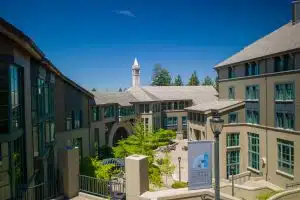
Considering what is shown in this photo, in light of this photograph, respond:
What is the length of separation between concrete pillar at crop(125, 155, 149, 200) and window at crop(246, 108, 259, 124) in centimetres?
2401

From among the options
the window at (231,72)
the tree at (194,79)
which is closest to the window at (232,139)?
the window at (231,72)

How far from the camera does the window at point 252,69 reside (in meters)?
31.4

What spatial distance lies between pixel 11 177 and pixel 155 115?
1743 inches

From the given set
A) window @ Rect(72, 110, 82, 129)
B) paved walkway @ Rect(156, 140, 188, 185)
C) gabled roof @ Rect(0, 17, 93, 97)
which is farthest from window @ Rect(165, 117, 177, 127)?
gabled roof @ Rect(0, 17, 93, 97)

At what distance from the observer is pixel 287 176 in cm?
2670

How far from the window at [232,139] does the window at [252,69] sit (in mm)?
7429

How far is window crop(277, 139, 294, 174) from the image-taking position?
26.3m

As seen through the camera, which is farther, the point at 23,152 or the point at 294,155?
the point at 294,155

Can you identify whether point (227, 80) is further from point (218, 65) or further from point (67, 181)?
point (67, 181)

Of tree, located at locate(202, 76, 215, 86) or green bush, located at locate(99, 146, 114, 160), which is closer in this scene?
green bush, located at locate(99, 146, 114, 160)

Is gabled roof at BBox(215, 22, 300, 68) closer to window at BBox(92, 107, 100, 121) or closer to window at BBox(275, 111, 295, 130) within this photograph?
window at BBox(275, 111, 295, 130)

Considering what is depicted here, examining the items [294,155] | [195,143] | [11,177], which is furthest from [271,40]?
[11,177]

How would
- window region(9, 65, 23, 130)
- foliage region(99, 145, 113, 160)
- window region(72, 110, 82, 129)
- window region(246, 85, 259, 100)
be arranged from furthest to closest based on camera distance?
foliage region(99, 145, 113, 160), window region(246, 85, 259, 100), window region(72, 110, 82, 129), window region(9, 65, 23, 130)

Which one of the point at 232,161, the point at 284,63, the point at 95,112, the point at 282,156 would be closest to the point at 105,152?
the point at 95,112
